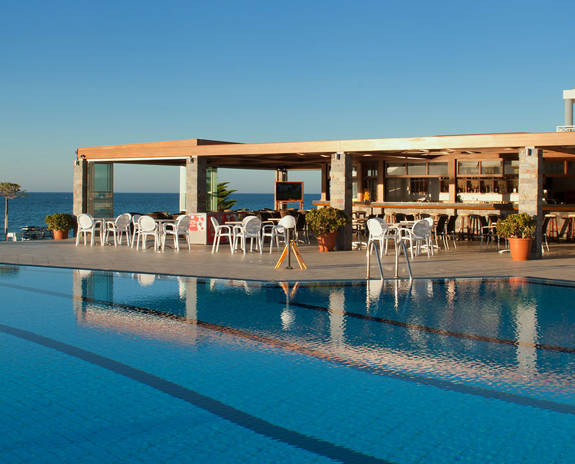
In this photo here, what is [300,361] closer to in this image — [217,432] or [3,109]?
[217,432]

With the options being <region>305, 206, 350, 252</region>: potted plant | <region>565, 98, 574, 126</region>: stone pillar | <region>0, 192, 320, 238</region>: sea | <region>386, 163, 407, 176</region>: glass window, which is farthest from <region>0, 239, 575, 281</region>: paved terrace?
<region>0, 192, 320, 238</region>: sea

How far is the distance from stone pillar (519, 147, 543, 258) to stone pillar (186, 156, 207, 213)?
333 inches

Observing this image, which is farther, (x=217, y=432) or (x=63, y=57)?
(x=63, y=57)

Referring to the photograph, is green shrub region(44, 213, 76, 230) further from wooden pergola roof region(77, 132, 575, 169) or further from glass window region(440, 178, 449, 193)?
glass window region(440, 178, 449, 193)

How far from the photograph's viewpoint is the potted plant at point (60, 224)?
18250 millimetres

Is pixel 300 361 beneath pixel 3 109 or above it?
beneath

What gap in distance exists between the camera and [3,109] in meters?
30.7

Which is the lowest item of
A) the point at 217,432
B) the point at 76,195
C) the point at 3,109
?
the point at 217,432

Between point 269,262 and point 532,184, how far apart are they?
5969 millimetres

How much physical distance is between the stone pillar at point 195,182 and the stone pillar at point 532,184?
8.45 m

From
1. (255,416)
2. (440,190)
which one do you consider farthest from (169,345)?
(440,190)

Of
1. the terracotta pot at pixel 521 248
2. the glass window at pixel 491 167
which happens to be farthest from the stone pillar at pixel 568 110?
the terracotta pot at pixel 521 248

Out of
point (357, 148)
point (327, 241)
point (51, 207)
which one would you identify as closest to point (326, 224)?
point (327, 241)

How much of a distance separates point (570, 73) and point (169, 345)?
26456 mm
